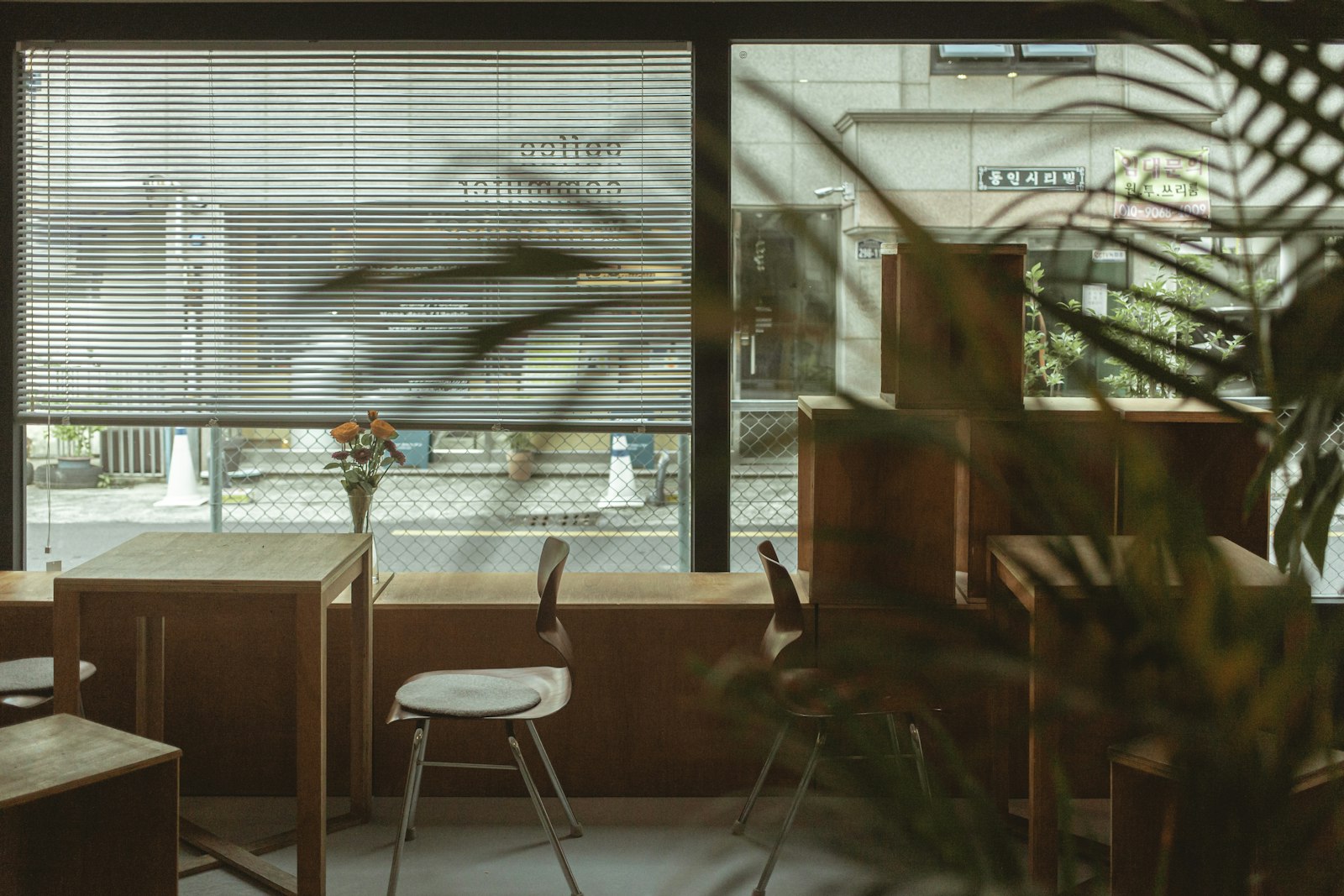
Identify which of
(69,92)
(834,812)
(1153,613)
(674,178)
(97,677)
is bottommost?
(97,677)

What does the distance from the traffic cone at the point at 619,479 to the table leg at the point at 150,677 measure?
1.38 metres

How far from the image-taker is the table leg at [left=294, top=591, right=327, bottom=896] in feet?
8.79

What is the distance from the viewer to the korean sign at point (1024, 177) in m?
4.28

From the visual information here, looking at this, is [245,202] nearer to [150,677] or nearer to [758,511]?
[150,677]

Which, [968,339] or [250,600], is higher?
[968,339]

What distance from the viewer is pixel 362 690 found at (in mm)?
3346

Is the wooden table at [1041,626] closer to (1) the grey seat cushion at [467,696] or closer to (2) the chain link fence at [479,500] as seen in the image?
(2) the chain link fence at [479,500]

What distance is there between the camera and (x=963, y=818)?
0.58 m

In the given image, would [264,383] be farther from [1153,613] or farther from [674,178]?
[1153,613]

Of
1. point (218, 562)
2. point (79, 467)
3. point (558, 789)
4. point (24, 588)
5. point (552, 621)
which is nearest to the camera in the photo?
point (218, 562)

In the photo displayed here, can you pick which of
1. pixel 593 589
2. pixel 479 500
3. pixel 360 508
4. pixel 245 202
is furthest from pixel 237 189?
pixel 593 589

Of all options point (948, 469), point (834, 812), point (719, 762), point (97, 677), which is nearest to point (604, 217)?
point (834, 812)

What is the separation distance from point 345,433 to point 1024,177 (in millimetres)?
2855

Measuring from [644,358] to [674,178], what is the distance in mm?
3282
